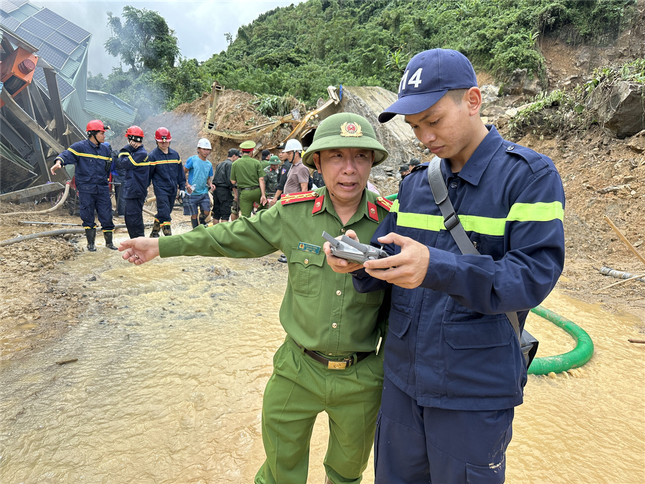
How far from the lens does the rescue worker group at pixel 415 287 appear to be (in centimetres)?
107

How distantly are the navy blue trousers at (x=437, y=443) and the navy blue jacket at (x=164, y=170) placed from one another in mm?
6467

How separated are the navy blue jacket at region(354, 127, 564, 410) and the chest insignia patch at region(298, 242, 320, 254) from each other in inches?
13.0

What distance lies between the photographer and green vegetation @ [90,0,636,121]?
55.8 feet

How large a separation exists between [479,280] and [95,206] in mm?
7344

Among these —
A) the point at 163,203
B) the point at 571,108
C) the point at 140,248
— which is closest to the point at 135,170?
the point at 163,203

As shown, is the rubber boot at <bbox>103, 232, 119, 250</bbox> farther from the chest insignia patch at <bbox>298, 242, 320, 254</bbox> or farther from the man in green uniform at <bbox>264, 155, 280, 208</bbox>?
the chest insignia patch at <bbox>298, 242, 320, 254</bbox>

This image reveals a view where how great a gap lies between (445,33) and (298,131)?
15.4 meters

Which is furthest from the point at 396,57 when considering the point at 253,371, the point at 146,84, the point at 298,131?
the point at 253,371

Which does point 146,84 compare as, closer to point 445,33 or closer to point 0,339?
point 445,33

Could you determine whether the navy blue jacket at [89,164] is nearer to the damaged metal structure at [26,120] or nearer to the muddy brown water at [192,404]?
the muddy brown water at [192,404]

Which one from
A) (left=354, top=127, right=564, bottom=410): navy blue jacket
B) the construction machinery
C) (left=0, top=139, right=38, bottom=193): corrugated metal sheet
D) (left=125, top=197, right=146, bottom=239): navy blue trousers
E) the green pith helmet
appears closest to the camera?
(left=354, top=127, right=564, bottom=410): navy blue jacket

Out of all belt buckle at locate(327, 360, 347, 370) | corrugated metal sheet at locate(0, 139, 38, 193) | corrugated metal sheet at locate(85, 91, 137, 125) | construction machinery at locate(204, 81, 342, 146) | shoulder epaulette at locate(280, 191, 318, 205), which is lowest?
belt buckle at locate(327, 360, 347, 370)

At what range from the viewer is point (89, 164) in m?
6.42

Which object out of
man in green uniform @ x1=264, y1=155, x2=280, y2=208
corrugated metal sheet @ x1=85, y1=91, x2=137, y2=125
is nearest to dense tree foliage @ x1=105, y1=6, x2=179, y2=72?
corrugated metal sheet @ x1=85, y1=91, x2=137, y2=125
